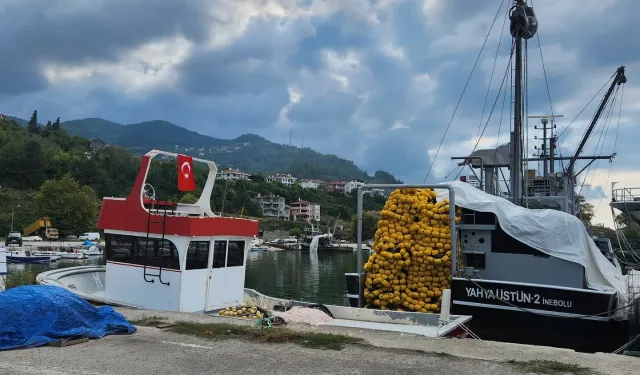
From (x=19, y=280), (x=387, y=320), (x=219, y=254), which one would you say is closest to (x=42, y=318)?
(x=219, y=254)

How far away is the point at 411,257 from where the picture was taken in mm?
13195

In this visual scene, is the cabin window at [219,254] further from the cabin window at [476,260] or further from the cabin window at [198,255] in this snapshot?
the cabin window at [476,260]

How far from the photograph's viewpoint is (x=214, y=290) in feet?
41.7

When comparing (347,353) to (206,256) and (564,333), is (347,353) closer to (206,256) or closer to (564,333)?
(206,256)

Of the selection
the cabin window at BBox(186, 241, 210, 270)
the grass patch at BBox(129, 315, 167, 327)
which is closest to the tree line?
the cabin window at BBox(186, 241, 210, 270)

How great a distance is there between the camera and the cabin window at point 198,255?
11992 millimetres

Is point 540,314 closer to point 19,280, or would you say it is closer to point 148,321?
point 148,321

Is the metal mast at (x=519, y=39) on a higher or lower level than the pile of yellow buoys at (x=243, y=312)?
higher

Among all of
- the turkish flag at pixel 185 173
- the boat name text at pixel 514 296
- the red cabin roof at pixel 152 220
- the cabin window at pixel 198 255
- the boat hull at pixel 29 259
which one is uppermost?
the turkish flag at pixel 185 173

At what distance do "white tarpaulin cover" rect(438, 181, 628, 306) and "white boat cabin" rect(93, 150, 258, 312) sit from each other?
6313 millimetres

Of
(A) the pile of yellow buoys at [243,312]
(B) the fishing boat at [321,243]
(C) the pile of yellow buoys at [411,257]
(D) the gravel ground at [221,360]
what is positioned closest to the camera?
(D) the gravel ground at [221,360]

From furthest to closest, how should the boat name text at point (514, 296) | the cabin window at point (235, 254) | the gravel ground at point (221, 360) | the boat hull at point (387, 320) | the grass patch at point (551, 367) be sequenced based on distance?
the cabin window at point (235, 254) < the boat name text at point (514, 296) < the boat hull at point (387, 320) < the gravel ground at point (221, 360) < the grass patch at point (551, 367)

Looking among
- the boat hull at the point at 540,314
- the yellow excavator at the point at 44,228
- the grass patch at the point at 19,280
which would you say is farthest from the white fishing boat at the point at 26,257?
the boat hull at the point at 540,314

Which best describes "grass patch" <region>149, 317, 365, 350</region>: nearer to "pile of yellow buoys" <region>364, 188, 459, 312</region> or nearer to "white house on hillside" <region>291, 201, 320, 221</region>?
"pile of yellow buoys" <region>364, 188, 459, 312</region>
